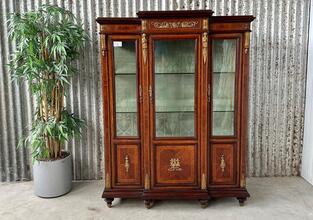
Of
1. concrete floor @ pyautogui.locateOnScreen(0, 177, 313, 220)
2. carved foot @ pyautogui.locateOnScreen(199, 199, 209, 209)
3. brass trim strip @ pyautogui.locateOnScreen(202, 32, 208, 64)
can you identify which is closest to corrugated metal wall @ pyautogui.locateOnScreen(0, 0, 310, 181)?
concrete floor @ pyautogui.locateOnScreen(0, 177, 313, 220)

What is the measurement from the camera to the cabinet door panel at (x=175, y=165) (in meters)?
2.90

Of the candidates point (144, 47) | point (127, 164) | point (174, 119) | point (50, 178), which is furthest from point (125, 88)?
point (50, 178)

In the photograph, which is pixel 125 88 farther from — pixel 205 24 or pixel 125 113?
pixel 205 24

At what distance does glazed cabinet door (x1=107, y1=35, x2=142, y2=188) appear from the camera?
287 centimetres

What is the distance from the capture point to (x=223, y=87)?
2.94 meters

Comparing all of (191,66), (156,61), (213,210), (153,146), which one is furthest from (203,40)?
(213,210)

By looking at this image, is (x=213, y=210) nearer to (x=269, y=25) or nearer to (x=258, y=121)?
(x=258, y=121)

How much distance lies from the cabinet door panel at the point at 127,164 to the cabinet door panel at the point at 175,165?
219mm

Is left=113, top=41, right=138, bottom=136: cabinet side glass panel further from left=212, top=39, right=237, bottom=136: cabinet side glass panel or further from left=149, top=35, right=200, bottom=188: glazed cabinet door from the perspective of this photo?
left=212, top=39, right=237, bottom=136: cabinet side glass panel

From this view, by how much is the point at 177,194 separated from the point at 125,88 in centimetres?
124

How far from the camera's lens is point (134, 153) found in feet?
9.70

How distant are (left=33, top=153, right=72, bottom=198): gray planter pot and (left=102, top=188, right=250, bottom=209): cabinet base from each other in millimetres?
624

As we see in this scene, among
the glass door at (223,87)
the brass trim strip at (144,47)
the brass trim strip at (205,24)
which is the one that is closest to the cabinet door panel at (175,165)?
the glass door at (223,87)

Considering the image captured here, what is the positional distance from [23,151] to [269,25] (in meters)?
3.59
